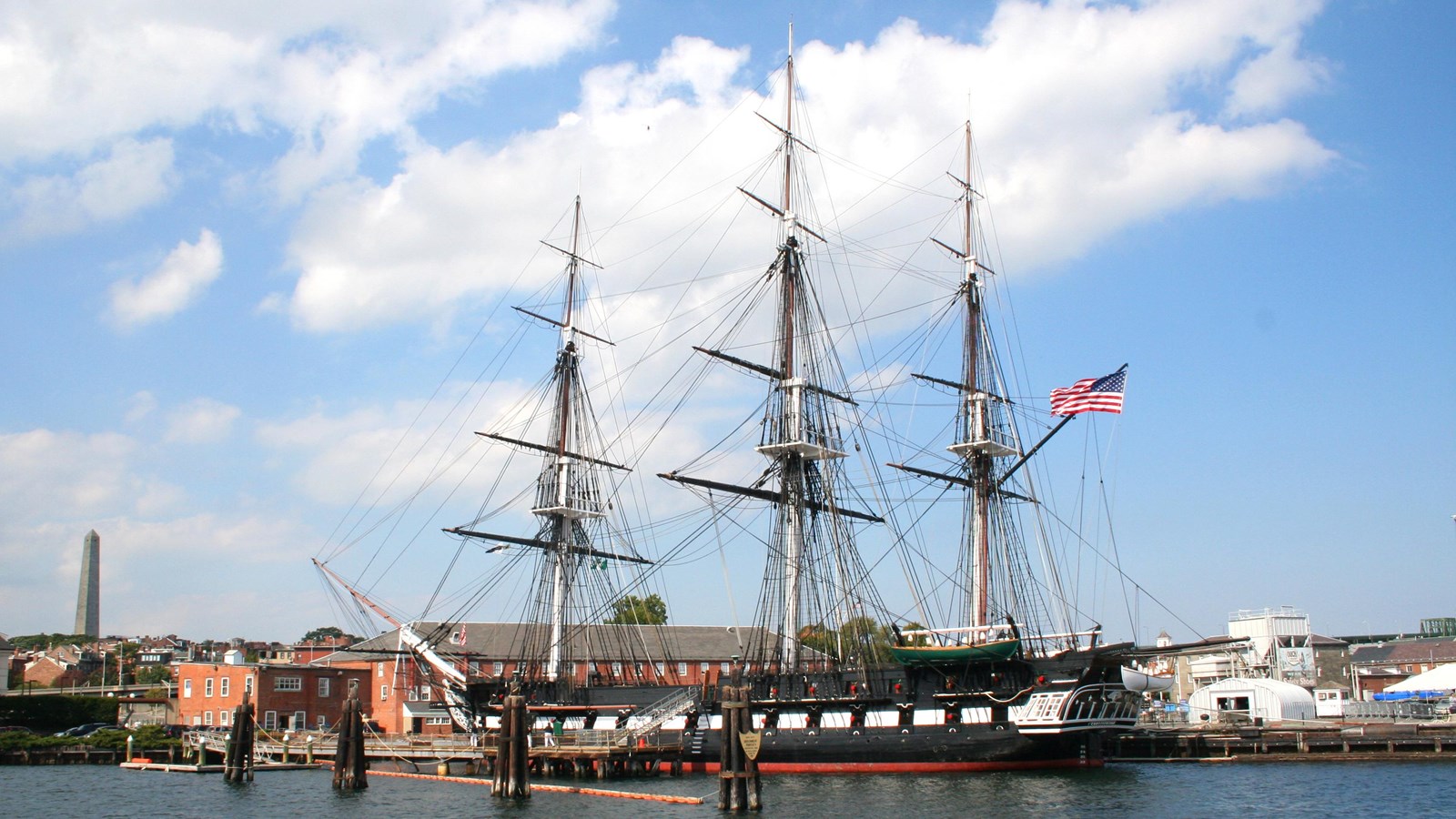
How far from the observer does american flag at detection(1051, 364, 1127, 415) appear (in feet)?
139

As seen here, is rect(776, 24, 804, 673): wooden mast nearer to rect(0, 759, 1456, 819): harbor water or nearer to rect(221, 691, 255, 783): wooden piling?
rect(0, 759, 1456, 819): harbor water

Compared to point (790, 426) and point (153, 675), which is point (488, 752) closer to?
point (790, 426)

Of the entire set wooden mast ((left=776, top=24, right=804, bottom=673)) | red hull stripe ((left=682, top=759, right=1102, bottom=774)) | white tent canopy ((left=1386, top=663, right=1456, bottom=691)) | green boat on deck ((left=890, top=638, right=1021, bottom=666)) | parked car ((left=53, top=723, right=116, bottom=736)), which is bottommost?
parked car ((left=53, top=723, right=116, bottom=736))

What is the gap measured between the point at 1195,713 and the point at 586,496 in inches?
1423

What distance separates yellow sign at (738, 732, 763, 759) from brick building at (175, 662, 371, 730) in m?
37.5

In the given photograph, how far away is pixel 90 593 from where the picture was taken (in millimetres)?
178000

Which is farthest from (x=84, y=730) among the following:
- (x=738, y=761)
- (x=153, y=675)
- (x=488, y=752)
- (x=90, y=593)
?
(x=90, y=593)

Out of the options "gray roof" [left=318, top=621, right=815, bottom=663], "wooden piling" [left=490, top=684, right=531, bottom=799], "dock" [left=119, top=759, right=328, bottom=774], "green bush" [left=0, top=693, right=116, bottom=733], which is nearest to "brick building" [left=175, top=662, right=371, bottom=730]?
"gray roof" [left=318, top=621, right=815, bottom=663]

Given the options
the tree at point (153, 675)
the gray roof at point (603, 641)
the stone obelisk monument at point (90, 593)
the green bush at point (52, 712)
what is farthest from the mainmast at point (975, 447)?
the stone obelisk monument at point (90, 593)

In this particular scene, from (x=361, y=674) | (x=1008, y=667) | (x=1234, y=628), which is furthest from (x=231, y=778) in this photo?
(x=1234, y=628)

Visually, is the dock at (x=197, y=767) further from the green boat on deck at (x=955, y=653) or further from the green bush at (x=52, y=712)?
the green boat on deck at (x=955, y=653)

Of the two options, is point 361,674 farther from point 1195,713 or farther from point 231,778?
point 1195,713

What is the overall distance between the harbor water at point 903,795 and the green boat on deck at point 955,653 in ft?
12.5

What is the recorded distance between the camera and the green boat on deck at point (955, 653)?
39562mm
